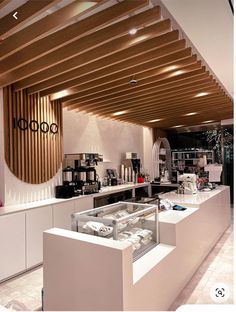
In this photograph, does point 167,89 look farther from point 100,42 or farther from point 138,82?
point 100,42

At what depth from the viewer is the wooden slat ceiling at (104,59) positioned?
229 cm

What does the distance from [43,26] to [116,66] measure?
1.31 metres

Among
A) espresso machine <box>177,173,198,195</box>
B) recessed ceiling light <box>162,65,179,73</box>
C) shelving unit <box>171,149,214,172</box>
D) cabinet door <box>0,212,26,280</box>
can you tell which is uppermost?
recessed ceiling light <box>162,65,179,73</box>

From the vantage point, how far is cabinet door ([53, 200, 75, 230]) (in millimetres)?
3930

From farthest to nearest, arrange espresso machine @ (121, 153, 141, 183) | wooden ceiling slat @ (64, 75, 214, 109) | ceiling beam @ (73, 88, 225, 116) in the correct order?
espresso machine @ (121, 153, 141, 183) → ceiling beam @ (73, 88, 225, 116) → wooden ceiling slat @ (64, 75, 214, 109)

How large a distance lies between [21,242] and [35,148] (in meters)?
1.66

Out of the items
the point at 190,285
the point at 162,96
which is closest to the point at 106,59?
the point at 162,96

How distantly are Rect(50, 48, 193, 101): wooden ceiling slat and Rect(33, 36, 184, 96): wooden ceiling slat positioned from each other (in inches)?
2.6

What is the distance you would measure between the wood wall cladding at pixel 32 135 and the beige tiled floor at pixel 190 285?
1.62 metres

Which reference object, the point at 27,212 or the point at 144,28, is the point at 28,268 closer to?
the point at 27,212

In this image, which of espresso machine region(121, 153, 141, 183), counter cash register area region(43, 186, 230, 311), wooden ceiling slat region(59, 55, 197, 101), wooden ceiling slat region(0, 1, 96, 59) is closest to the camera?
counter cash register area region(43, 186, 230, 311)

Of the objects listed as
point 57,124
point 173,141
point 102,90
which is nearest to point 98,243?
point 102,90

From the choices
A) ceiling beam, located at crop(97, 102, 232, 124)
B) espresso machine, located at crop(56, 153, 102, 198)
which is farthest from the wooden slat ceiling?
espresso machine, located at crop(56, 153, 102, 198)

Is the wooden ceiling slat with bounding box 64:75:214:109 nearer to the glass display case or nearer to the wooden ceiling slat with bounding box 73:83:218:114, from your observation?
the wooden ceiling slat with bounding box 73:83:218:114
